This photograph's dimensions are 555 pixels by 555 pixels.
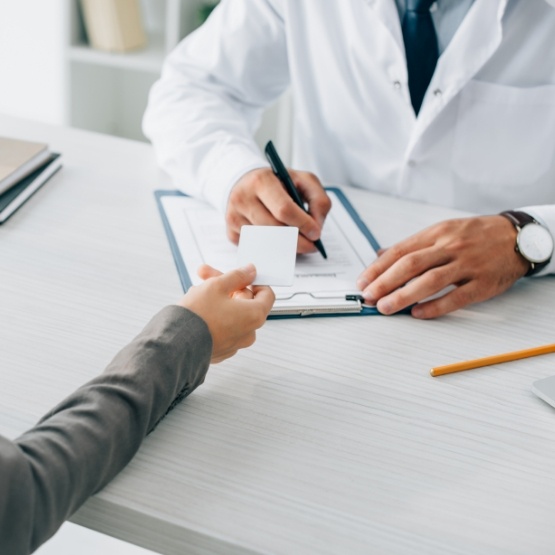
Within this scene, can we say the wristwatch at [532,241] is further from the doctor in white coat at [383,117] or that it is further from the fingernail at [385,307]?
the fingernail at [385,307]

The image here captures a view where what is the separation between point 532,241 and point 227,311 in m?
0.48

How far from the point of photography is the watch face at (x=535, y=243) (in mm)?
1019

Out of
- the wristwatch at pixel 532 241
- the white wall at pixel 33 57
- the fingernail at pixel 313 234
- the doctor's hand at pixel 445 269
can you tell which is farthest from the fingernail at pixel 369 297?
the white wall at pixel 33 57

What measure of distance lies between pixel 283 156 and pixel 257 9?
1176 millimetres

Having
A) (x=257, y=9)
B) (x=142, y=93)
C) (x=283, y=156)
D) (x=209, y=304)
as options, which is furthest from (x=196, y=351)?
(x=142, y=93)

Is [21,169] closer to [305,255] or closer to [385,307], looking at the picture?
[305,255]

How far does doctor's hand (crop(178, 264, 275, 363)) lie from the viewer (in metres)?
0.76

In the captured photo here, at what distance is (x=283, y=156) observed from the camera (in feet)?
8.42

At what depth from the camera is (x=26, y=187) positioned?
1.12 metres

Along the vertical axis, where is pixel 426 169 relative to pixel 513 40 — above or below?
below

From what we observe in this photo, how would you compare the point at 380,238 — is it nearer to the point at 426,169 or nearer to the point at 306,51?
the point at 426,169

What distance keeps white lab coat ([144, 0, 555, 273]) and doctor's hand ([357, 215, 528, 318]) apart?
0.99 ft

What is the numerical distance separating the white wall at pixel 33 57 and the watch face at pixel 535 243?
1.86 metres

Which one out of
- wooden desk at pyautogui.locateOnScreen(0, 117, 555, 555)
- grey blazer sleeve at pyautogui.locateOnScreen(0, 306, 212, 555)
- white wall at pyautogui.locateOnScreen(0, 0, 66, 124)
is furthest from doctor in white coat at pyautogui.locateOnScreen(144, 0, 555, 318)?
white wall at pyautogui.locateOnScreen(0, 0, 66, 124)
